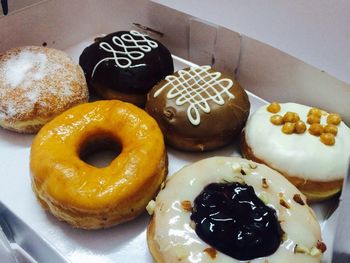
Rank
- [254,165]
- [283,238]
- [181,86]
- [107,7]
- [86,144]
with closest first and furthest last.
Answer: [283,238] → [254,165] → [86,144] → [181,86] → [107,7]

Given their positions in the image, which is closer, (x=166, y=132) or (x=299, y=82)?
(x=166, y=132)

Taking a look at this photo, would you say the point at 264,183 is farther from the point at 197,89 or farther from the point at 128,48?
the point at 128,48

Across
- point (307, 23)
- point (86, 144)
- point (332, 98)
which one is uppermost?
point (307, 23)

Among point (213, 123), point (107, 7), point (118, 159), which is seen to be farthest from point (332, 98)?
point (107, 7)

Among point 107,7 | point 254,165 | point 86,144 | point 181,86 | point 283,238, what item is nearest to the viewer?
point 283,238

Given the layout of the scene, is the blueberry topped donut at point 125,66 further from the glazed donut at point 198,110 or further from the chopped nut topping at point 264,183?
the chopped nut topping at point 264,183

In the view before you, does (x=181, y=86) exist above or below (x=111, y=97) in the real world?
above

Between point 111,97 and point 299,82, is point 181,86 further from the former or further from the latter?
point 299,82

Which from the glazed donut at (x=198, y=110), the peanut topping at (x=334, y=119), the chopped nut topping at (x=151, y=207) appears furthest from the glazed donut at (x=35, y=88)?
the peanut topping at (x=334, y=119)
